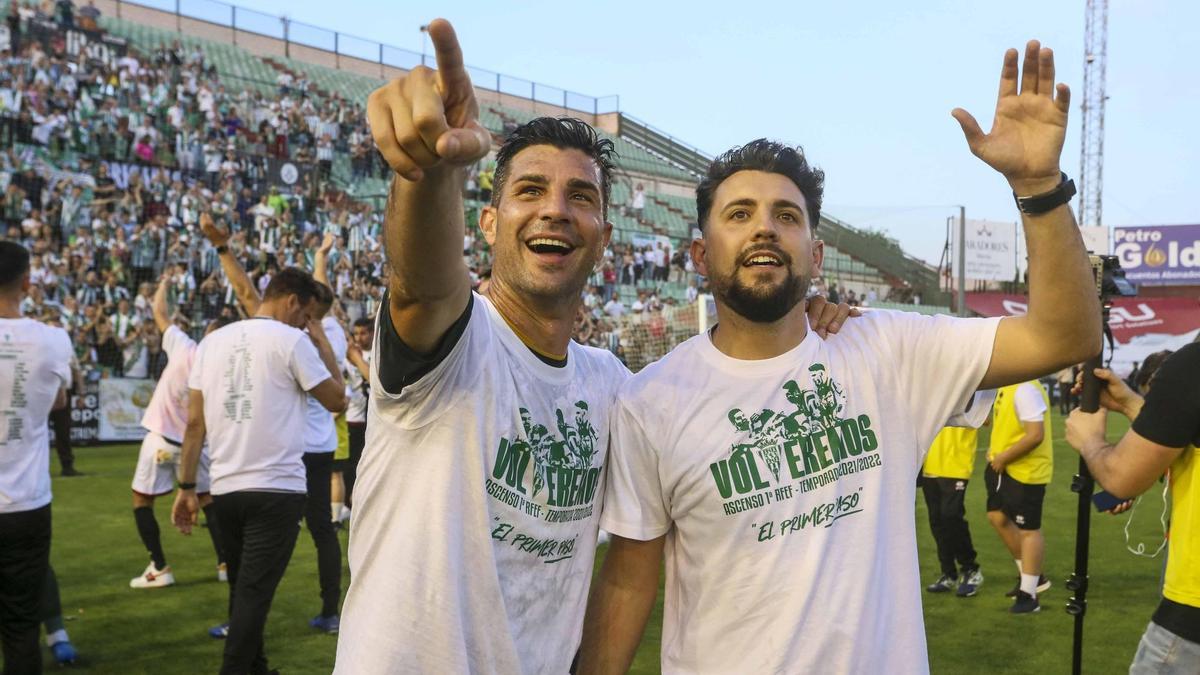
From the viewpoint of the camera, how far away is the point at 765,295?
9.21 feet

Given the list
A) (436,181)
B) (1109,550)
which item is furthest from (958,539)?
(436,181)

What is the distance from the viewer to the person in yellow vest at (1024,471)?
8.27 m

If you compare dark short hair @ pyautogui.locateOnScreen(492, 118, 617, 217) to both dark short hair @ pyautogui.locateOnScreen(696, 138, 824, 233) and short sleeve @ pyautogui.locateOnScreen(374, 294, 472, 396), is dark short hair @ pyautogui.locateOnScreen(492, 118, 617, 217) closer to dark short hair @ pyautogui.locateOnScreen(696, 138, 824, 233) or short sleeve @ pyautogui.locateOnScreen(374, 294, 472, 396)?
dark short hair @ pyautogui.locateOnScreen(696, 138, 824, 233)

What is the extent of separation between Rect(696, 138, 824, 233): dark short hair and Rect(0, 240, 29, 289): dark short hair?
4123mm

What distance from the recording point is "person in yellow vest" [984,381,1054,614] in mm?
8273

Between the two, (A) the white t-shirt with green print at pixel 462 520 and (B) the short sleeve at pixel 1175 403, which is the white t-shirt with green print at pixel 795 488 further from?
(B) the short sleeve at pixel 1175 403

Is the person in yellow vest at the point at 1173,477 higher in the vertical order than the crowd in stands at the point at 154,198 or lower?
lower

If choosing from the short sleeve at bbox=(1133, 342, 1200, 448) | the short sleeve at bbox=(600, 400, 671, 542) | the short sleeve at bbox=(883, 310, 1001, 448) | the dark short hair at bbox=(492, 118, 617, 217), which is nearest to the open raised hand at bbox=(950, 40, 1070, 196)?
the short sleeve at bbox=(883, 310, 1001, 448)

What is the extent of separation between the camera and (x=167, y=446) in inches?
333

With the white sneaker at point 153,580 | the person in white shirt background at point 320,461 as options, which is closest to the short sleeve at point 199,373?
the person in white shirt background at point 320,461

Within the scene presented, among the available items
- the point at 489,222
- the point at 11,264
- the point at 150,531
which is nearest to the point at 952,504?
the point at 150,531

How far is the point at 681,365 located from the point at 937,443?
6.46 metres

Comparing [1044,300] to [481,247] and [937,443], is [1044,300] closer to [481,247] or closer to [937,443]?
[937,443]

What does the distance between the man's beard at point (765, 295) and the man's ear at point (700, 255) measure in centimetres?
18
